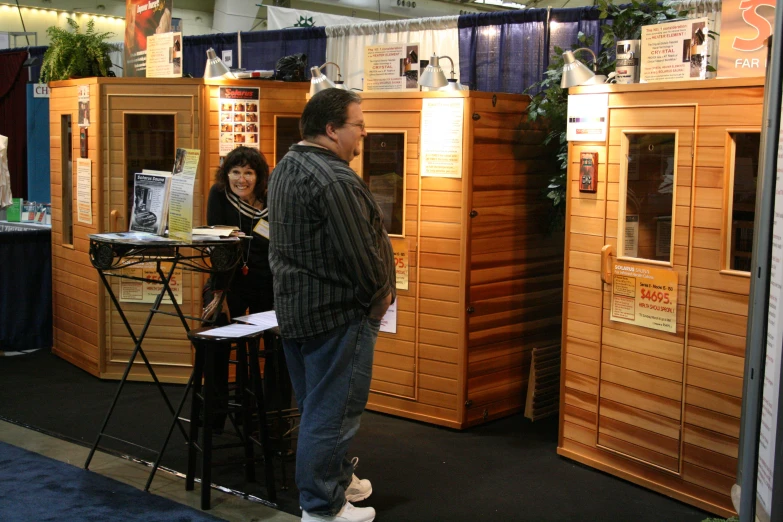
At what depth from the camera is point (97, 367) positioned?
6.25 m

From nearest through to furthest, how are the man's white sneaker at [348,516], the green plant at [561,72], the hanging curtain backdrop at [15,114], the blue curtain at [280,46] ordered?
1. the man's white sneaker at [348,516]
2. the green plant at [561,72]
3. the blue curtain at [280,46]
4. the hanging curtain backdrop at [15,114]

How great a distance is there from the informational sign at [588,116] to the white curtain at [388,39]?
243 centimetres

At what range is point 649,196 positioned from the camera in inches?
165

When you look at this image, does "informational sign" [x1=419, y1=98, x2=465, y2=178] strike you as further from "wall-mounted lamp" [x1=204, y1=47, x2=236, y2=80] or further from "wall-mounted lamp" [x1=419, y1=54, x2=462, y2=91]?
"wall-mounted lamp" [x1=204, y1=47, x2=236, y2=80]

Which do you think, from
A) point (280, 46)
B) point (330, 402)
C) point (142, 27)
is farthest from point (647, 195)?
point (280, 46)

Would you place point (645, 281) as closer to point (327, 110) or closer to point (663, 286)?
point (663, 286)

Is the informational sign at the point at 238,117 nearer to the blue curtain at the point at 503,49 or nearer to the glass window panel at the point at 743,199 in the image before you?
the blue curtain at the point at 503,49

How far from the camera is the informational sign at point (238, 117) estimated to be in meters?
5.89

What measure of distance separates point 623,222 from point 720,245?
535mm

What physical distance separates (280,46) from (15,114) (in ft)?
13.8

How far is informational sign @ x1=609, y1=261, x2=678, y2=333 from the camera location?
4.07m

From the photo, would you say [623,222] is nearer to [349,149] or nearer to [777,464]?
[349,149]

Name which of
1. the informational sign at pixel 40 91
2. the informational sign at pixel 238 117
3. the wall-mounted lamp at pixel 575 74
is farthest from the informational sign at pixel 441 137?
the informational sign at pixel 40 91

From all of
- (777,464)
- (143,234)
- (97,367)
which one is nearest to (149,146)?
(97,367)
